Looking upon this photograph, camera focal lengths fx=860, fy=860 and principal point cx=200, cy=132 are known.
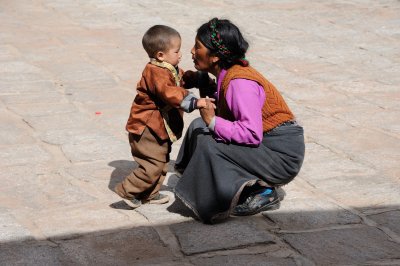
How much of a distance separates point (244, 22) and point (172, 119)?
567 centimetres

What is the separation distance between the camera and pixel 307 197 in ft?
16.6

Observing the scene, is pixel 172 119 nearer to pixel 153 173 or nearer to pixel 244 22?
pixel 153 173

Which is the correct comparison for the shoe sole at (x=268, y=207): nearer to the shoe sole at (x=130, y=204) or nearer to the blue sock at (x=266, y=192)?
the blue sock at (x=266, y=192)

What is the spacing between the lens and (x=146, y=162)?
4.77 m

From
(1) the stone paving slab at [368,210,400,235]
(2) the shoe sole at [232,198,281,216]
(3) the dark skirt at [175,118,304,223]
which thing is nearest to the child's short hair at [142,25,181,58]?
(3) the dark skirt at [175,118,304,223]

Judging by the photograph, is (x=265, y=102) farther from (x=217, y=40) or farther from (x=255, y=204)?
(x=255, y=204)

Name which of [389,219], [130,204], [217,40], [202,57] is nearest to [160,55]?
[202,57]

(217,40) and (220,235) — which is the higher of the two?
(217,40)

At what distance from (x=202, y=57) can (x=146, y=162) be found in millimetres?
664

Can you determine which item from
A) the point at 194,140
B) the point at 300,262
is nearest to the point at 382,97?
the point at 194,140

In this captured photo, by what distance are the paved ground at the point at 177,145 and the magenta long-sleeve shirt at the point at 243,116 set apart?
1.53ft

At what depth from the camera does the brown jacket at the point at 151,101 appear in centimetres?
460

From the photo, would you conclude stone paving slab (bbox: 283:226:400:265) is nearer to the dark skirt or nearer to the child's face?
the dark skirt

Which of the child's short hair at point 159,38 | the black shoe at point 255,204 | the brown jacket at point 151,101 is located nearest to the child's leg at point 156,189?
the brown jacket at point 151,101
